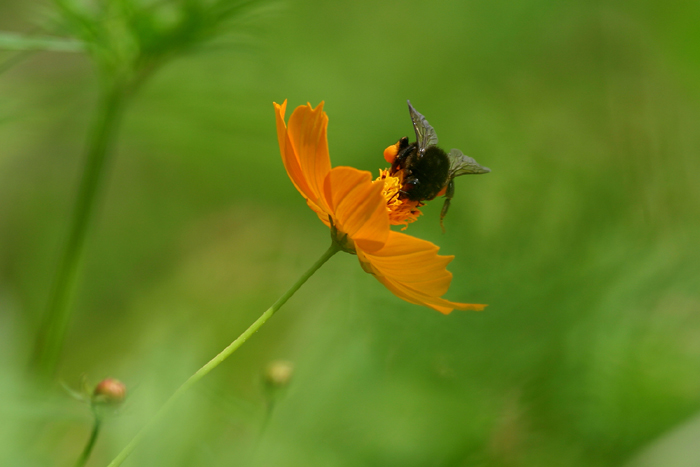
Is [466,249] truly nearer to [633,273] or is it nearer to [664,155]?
[633,273]

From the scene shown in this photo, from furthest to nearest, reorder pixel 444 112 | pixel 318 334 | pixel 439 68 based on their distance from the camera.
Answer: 1. pixel 439 68
2. pixel 444 112
3. pixel 318 334

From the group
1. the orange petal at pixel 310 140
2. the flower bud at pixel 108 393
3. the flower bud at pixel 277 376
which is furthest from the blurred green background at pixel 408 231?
the orange petal at pixel 310 140

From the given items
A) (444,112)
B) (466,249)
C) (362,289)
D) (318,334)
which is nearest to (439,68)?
(444,112)

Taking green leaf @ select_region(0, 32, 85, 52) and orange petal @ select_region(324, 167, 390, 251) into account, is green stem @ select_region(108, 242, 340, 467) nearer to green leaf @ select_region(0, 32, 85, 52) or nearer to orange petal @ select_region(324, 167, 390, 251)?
orange petal @ select_region(324, 167, 390, 251)

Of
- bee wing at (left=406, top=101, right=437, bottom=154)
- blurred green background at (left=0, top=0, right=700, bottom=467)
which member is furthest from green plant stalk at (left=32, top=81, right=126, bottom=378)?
bee wing at (left=406, top=101, right=437, bottom=154)

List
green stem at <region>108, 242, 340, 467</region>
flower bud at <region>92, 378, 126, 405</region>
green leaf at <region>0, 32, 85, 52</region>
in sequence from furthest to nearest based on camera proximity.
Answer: green leaf at <region>0, 32, 85, 52</region>, flower bud at <region>92, 378, 126, 405</region>, green stem at <region>108, 242, 340, 467</region>

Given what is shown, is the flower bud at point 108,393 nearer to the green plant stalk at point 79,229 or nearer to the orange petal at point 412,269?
the orange petal at point 412,269
